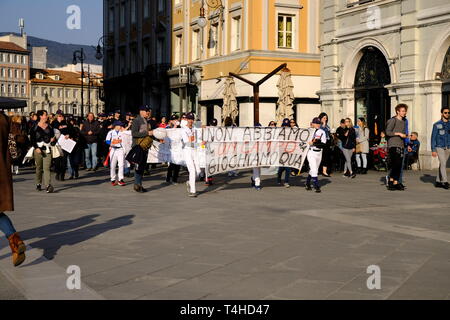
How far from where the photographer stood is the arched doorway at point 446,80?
2325 centimetres

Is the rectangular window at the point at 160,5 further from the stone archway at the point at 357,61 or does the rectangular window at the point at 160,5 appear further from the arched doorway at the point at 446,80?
the arched doorway at the point at 446,80

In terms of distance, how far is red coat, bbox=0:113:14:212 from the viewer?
25.0ft

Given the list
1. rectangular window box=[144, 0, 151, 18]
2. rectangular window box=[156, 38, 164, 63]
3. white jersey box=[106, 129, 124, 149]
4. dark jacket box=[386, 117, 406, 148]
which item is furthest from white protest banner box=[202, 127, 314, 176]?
rectangular window box=[144, 0, 151, 18]

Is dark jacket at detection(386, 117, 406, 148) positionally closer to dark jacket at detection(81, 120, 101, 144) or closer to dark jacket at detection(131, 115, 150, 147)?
dark jacket at detection(131, 115, 150, 147)

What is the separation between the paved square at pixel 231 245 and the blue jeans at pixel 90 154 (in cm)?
891

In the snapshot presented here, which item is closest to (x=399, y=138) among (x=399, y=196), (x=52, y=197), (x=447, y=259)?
(x=399, y=196)

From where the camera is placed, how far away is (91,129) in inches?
963

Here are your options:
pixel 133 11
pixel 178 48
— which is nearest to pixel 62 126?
pixel 178 48

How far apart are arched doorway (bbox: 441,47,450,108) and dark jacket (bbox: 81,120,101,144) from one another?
11278mm

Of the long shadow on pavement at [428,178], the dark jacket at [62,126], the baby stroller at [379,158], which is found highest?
the dark jacket at [62,126]

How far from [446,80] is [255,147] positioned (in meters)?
8.80

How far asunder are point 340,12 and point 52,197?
55.2ft

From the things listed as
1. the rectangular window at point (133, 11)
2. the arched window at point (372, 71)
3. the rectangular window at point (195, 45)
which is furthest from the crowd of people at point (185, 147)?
the rectangular window at point (133, 11)

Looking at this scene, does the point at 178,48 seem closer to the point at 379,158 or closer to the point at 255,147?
the point at 379,158
